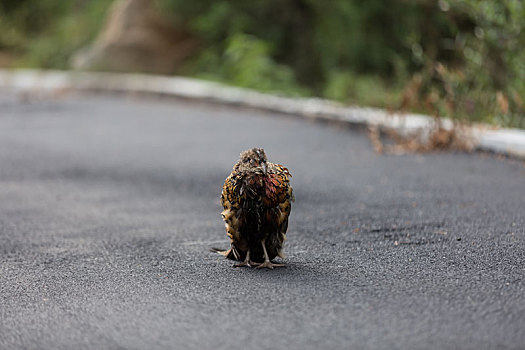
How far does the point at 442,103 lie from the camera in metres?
10.5

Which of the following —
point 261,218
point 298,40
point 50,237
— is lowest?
point 50,237

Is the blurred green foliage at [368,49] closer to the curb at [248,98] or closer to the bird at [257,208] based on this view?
the curb at [248,98]

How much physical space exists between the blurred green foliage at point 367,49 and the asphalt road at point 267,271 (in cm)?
188

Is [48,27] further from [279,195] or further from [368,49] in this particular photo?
[279,195]

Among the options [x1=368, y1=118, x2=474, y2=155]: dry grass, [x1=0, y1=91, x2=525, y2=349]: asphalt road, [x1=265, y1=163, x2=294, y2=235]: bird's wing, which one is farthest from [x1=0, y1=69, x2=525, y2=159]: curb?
[x1=265, y1=163, x2=294, y2=235]: bird's wing

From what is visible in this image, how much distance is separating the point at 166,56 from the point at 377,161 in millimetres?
13445

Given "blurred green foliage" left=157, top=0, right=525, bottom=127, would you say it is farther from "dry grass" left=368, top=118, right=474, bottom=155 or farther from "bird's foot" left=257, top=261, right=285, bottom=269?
"bird's foot" left=257, top=261, right=285, bottom=269

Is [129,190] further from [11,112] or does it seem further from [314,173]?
[11,112]

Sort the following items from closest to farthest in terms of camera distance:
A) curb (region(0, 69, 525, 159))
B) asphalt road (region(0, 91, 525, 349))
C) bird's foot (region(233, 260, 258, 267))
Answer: asphalt road (region(0, 91, 525, 349))
bird's foot (region(233, 260, 258, 267))
curb (region(0, 69, 525, 159))

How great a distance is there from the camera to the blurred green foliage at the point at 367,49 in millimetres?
10078

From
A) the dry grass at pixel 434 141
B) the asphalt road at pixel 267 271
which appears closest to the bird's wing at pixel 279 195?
the asphalt road at pixel 267 271

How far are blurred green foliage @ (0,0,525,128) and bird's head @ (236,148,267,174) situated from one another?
5082 millimetres

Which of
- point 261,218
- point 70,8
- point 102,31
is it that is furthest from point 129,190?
point 70,8

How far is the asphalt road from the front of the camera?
372 cm
